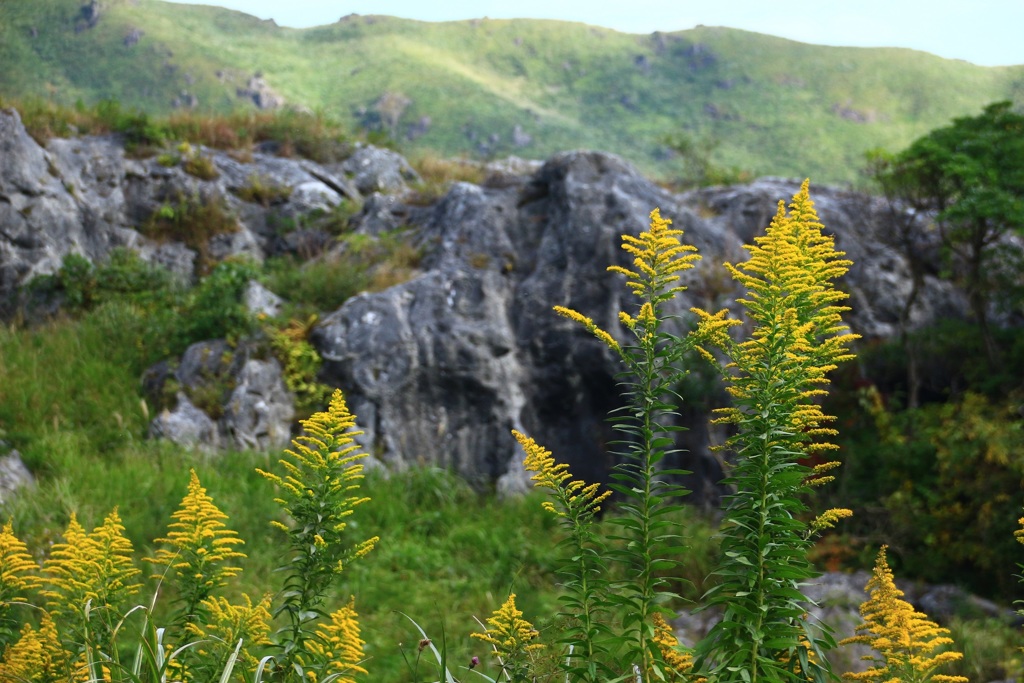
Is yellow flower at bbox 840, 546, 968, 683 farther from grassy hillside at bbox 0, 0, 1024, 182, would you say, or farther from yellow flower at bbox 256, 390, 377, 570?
grassy hillside at bbox 0, 0, 1024, 182

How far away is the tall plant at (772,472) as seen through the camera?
171 centimetres

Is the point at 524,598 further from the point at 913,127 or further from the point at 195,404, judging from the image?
the point at 913,127

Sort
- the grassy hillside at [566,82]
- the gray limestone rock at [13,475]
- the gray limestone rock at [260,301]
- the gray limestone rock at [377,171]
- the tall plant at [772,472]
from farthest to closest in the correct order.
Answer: the grassy hillside at [566,82] < the gray limestone rock at [377,171] < the gray limestone rock at [260,301] < the gray limestone rock at [13,475] < the tall plant at [772,472]

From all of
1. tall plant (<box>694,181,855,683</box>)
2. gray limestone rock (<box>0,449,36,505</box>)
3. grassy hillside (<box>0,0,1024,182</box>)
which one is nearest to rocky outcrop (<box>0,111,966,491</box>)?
gray limestone rock (<box>0,449,36,505</box>)

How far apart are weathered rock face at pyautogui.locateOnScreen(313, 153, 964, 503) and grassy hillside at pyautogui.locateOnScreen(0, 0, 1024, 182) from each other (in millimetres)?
24621

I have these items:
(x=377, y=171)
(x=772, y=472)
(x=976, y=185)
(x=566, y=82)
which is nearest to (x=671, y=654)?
(x=772, y=472)

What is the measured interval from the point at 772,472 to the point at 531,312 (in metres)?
6.98

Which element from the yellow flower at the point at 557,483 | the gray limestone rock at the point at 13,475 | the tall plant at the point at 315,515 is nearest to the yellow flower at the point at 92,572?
the tall plant at the point at 315,515

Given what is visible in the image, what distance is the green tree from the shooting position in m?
7.46

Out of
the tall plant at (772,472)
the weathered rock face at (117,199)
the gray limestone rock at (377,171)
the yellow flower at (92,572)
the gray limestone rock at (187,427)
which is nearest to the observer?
the tall plant at (772,472)

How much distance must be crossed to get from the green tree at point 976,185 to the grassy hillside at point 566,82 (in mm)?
25379

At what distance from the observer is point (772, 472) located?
71.0 inches

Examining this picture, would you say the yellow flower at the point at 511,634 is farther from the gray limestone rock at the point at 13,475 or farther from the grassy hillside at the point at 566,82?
the grassy hillside at the point at 566,82

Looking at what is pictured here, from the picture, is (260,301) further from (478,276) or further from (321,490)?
(321,490)
